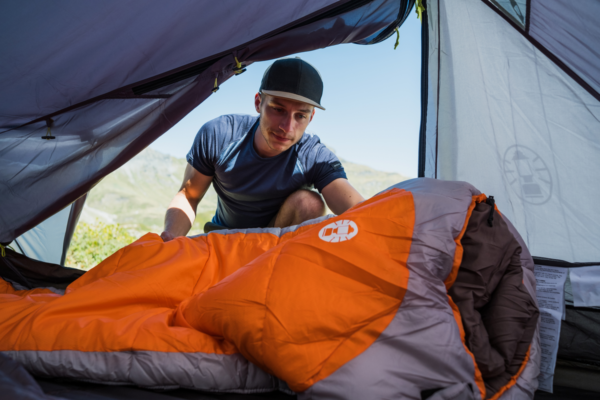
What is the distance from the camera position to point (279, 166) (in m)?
1.70

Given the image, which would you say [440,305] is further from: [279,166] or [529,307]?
[279,166]

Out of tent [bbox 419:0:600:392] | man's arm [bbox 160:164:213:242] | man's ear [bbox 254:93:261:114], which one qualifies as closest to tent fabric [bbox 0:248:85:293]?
man's arm [bbox 160:164:213:242]

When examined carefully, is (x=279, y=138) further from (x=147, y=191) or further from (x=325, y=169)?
(x=147, y=191)

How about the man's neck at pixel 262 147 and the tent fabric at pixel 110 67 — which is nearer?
the tent fabric at pixel 110 67

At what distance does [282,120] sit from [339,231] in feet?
2.62

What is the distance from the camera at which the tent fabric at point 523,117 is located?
3.68 feet

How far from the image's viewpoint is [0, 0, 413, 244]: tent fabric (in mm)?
938

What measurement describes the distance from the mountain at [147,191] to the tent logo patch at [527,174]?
4.51m

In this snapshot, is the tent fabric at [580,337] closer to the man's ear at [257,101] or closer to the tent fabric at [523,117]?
the tent fabric at [523,117]

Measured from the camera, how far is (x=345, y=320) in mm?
660

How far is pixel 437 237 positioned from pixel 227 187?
1.17 meters

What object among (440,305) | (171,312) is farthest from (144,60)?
(440,305)

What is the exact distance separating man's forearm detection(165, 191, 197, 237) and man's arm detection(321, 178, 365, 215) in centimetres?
56

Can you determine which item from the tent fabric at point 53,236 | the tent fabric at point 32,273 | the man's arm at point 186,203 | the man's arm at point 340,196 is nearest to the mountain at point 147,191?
the tent fabric at point 53,236
